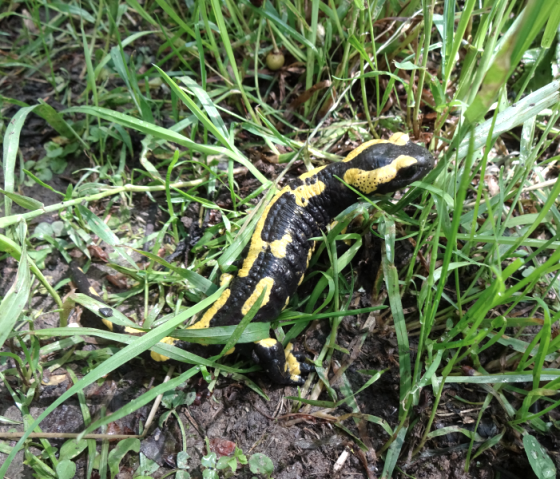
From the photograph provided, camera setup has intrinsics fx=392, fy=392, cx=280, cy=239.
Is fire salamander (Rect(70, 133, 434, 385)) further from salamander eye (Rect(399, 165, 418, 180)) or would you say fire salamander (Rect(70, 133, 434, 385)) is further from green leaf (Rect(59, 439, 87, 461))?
green leaf (Rect(59, 439, 87, 461))

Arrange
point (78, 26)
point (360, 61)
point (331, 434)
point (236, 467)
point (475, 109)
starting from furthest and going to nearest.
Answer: point (78, 26) → point (360, 61) → point (331, 434) → point (236, 467) → point (475, 109)

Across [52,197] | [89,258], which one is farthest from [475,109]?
[52,197]

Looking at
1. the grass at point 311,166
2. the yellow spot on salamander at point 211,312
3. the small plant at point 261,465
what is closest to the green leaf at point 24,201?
the grass at point 311,166

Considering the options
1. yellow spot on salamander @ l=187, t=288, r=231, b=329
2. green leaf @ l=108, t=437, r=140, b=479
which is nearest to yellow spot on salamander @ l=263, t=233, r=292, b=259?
yellow spot on salamander @ l=187, t=288, r=231, b=329

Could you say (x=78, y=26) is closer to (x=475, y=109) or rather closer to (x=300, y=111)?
(x=300, y=111)

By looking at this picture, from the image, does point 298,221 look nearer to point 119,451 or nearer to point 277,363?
point 277,363

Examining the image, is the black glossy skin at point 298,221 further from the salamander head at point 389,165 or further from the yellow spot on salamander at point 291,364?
the yellow spot on salamander at point 291,364
